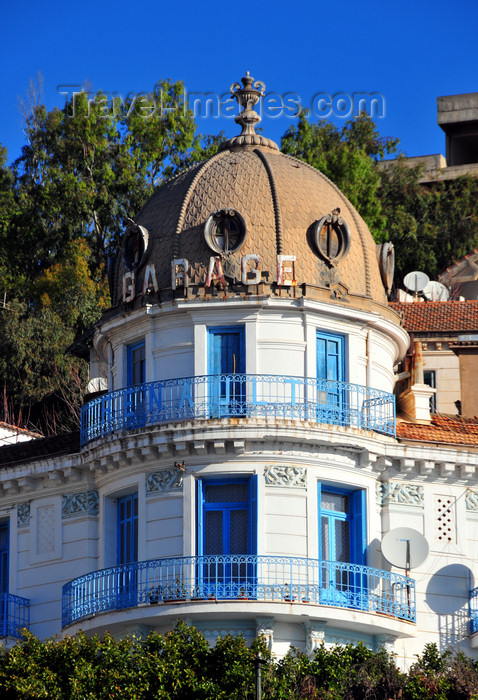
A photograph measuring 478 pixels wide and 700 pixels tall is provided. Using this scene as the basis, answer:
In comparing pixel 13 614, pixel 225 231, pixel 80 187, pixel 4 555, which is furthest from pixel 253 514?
pixel 80 187

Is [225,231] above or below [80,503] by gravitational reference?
above

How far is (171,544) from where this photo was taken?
32938 millimetres

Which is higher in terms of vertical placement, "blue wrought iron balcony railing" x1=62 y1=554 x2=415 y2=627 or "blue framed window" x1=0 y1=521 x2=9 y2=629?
"blue framed window" x1=0 y1=521 x2=9 y2=629

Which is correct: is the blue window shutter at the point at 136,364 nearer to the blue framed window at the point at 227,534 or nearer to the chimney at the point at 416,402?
the blue framed window at the point at 227,534

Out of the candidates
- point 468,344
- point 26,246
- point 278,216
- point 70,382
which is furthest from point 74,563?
point 26,246

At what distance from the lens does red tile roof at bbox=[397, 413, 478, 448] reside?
115ft

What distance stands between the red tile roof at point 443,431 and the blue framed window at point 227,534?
12.6 feet

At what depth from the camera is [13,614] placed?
34.9 metres

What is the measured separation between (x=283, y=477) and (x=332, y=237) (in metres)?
5.59

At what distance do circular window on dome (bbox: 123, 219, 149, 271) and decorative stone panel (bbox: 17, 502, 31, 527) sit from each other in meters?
5.68

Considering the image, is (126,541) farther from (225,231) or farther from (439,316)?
(439,316)

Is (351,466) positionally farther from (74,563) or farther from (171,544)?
(74,563)

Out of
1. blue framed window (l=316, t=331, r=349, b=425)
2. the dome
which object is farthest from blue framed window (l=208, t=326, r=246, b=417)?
blue framed window (l=316, t=331, r=349, b=425)

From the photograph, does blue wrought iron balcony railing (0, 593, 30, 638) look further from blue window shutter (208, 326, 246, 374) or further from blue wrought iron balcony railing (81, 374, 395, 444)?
blue window shutter (208, 326, 246, 374)
